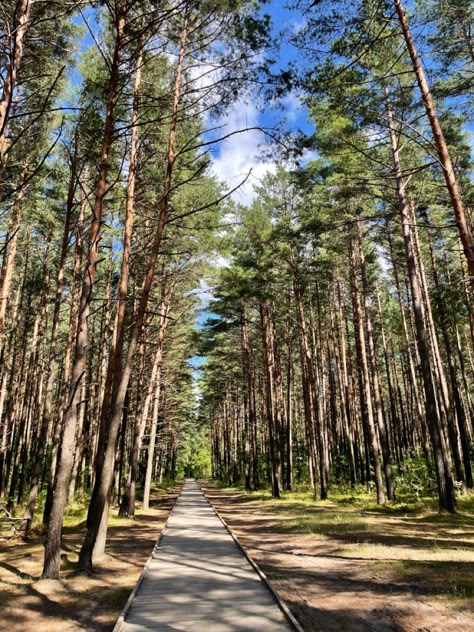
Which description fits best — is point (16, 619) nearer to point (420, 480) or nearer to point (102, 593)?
point (102, 593)

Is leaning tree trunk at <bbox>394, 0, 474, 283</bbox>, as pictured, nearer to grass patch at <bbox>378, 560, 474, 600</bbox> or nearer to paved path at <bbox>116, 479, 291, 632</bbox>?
grass patch at <bbox>378, 560, 474, 600</bbox>

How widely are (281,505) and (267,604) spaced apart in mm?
13227

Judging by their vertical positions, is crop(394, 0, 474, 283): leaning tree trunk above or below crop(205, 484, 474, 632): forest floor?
above

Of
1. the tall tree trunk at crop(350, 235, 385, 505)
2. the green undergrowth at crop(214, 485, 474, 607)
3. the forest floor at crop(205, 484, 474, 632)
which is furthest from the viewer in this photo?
the tall tree trunk at crop(350, 235, 385, 505)

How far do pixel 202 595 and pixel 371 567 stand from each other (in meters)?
3.23

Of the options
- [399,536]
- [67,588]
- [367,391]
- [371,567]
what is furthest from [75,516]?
[371,567]

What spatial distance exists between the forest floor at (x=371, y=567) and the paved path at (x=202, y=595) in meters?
0.43

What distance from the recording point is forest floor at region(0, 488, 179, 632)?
5273mm

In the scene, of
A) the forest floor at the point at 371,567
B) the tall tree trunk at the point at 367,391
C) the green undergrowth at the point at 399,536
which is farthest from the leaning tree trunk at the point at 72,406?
the tall tree trunk at the point at 367,391

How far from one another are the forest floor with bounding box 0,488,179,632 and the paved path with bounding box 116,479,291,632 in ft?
1.32

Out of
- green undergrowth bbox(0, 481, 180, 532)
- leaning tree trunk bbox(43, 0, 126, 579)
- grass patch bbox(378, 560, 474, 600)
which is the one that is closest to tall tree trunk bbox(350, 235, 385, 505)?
grass patch bbox(378, 560, 474, 600)

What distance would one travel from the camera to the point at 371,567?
7.24 metres

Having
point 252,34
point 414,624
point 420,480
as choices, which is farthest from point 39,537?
point 420,480

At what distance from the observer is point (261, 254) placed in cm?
2147
